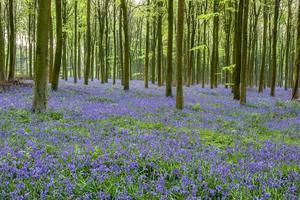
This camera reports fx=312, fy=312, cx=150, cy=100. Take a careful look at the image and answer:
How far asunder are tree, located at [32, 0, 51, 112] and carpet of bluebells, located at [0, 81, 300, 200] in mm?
676

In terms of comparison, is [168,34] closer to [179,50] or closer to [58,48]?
[179,50]

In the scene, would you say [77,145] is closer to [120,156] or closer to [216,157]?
[120,156]

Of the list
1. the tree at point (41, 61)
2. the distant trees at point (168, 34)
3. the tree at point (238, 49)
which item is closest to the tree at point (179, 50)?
the distant trees at point (168, 34)

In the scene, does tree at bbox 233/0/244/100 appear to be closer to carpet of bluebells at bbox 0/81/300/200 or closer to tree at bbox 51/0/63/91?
carpet of bluebells at bbox 0/81/300/200

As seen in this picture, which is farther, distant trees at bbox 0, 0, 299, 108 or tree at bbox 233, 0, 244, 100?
tree at bbox 233, 0, 244, 100

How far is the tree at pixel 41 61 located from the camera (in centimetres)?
1236

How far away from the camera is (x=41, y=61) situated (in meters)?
12.5

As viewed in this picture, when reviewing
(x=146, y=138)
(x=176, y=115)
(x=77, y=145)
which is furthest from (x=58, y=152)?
(x=176, y=115)

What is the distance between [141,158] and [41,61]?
7.77m

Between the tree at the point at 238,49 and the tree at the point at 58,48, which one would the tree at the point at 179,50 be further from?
the tree at the point at 58,48

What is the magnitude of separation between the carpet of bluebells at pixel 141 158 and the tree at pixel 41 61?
68 cm

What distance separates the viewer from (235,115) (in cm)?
1495

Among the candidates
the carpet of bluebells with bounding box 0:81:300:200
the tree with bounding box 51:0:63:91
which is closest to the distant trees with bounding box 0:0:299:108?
the tree with bounding box 51:0:63:91

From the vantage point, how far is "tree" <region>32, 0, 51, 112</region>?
12.4m
